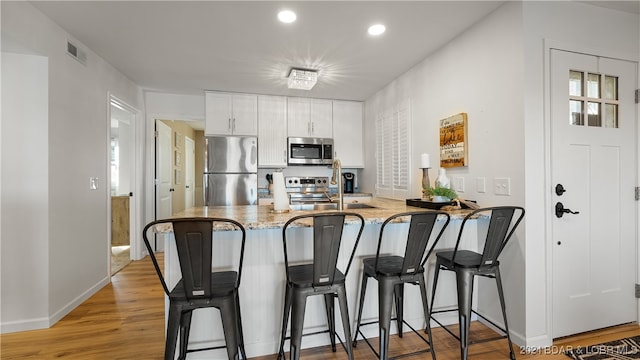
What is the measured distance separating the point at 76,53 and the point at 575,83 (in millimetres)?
4032

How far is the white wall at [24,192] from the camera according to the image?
87.0 inches

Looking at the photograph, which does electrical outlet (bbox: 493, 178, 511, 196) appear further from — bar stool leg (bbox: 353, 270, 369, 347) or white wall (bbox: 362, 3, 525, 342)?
bar stool leg (bbox: 353, 270, 369, 347)

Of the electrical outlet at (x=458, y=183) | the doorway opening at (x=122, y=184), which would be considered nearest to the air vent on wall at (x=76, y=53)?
the doorway opening at (x=122, y=184)

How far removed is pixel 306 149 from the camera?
436 cm

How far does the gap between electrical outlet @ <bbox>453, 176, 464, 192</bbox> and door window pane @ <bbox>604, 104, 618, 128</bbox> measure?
1038 mm

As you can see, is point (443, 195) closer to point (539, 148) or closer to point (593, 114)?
point (539, 148)

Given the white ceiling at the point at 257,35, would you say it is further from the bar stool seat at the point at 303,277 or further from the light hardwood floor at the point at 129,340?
the light hardwood floor at the point at 129,340

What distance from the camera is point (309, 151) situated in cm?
437

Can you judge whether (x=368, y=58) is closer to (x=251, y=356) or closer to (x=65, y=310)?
(x=251, y=356)

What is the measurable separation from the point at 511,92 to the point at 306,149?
2.80 meters

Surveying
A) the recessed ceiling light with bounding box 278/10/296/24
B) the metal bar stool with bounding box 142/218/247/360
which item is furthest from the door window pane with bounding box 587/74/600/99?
the metal bar stool with bounding box 142/218/247/360

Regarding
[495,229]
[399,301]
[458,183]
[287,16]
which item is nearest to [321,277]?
[399,301]

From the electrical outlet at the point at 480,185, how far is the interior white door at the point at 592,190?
0.41 m

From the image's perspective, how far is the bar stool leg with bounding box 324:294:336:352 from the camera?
6.06 feet
